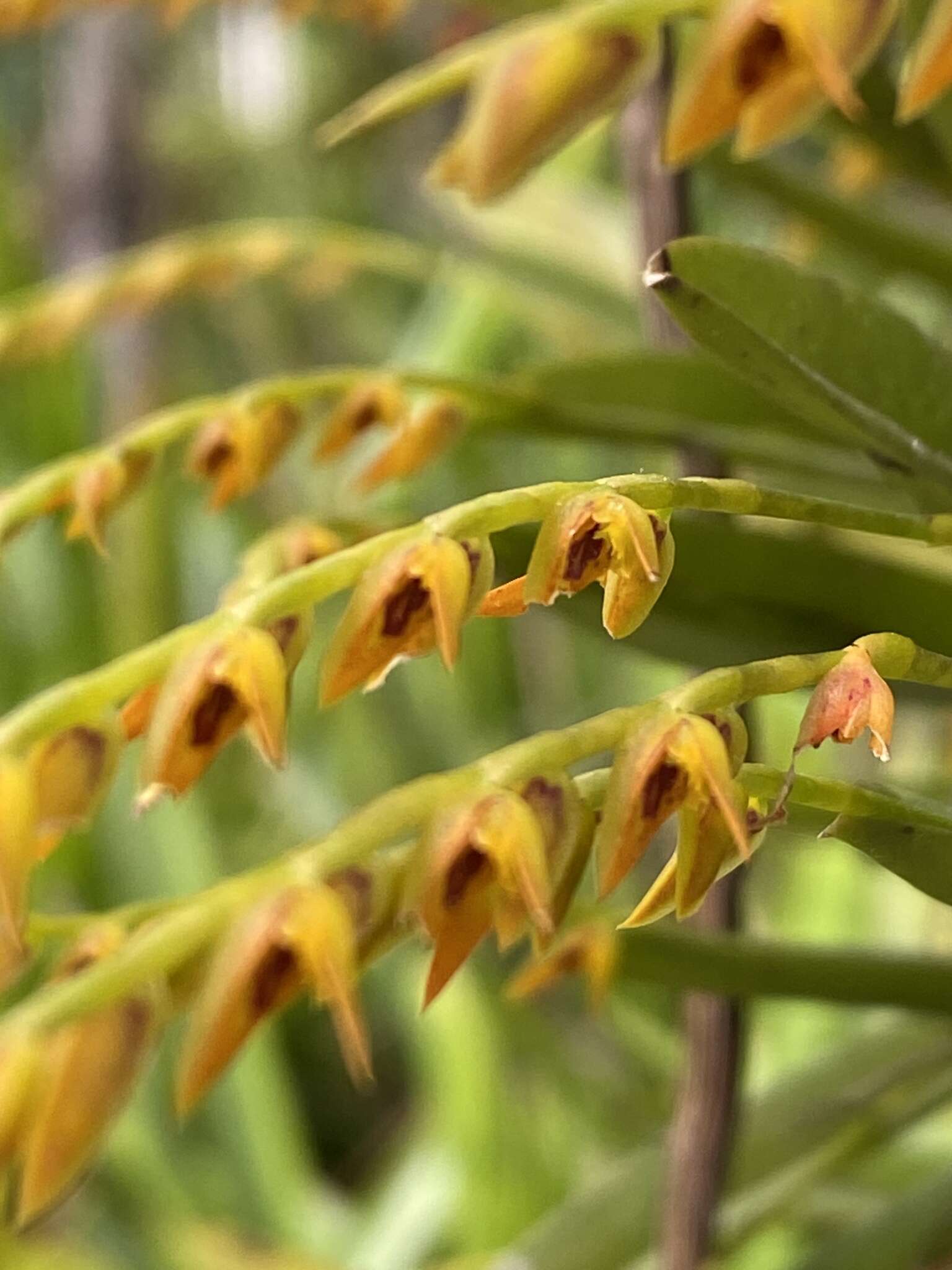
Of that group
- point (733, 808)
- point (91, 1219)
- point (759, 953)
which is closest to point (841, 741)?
point (733, 808)

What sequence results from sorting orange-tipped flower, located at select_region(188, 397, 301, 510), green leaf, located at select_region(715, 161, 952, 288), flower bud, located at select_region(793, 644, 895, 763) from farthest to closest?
1. green leaf, located at select_region(715, 161, 952, 288)
2. orange-tipped flower, located at select_region(188, 397, 301, 510)
3. flower bud, located at select_region(793, 644, 895, 763)

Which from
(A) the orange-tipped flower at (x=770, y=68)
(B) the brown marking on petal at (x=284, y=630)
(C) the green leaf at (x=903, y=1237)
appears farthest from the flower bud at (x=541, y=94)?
(C) the green leaf at (x=903, y=1237)

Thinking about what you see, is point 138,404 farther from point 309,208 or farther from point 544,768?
point 544,768

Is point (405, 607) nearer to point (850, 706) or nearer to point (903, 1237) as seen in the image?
point (850, 706)

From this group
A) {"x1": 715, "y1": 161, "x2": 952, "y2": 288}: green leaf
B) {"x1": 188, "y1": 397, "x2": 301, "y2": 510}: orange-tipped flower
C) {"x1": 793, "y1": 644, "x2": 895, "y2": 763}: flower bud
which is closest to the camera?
{"x1": 793, "y1": 644, "x2": 895, "y2": 763}: flower bud

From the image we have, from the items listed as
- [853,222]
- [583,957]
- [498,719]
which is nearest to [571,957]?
[583,957]

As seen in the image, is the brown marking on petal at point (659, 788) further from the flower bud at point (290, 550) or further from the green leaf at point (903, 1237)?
the green leaf at point (903, 1237)

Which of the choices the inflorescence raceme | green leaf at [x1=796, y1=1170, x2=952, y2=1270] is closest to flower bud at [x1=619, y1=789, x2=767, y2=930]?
the inflorescence raceme

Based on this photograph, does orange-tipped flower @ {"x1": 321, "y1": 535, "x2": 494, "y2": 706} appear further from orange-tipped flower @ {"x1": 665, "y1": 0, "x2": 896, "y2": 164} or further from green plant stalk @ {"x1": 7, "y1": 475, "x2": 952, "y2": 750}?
orange-tipped flower @ {"x1": 665, "y1": 0, "x2": 896, "y2": 164}
